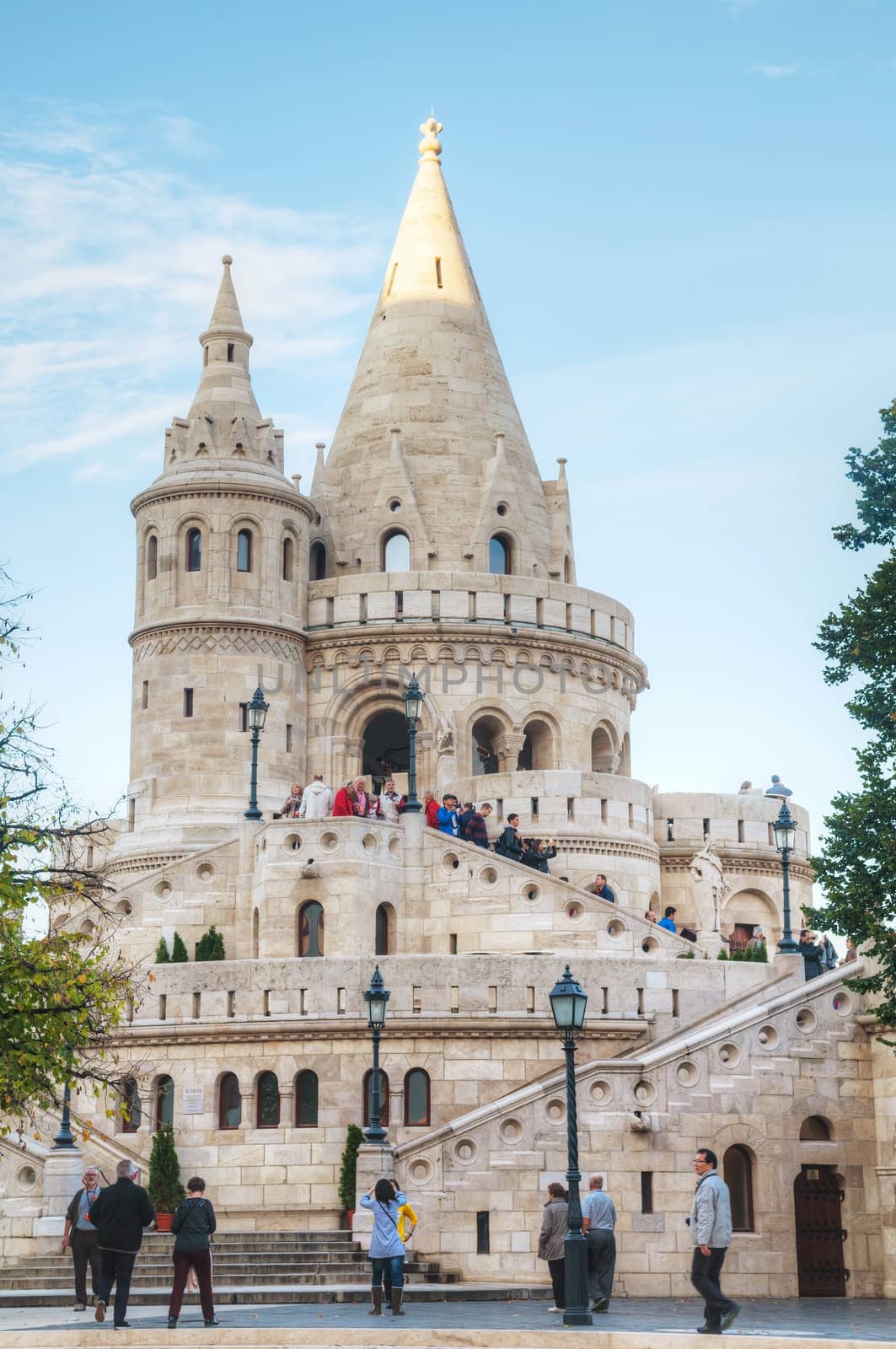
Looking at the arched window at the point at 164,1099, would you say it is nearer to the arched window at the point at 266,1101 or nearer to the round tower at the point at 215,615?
the arched window at the point at 266,1101

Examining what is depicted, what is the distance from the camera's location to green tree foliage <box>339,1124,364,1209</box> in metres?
32.6

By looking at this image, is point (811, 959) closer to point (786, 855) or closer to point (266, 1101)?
point (786, 855)

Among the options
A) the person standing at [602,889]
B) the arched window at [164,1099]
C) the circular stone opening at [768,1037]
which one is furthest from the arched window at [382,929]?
the circular stone opening at [768,1037]

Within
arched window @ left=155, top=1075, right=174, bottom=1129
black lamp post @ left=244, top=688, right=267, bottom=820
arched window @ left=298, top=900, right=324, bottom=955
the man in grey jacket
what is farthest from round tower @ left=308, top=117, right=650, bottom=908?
the man in grey jacket

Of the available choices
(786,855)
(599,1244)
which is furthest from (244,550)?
(599,1244)

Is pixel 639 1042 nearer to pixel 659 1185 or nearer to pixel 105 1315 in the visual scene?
pixel 659 1185

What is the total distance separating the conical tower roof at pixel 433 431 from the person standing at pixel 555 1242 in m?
25.9

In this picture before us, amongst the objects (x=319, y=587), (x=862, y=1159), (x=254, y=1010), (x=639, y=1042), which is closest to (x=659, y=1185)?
(x=862, y=1159)

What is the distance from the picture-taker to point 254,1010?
34500mm

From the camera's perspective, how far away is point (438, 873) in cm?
3781

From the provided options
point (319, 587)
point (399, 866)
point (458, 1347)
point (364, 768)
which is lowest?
point (458, 1347)

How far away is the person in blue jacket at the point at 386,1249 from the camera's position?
23.1m

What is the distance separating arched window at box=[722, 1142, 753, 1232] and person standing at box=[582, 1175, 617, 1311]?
17.8ft

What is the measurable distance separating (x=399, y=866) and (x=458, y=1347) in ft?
62.4
